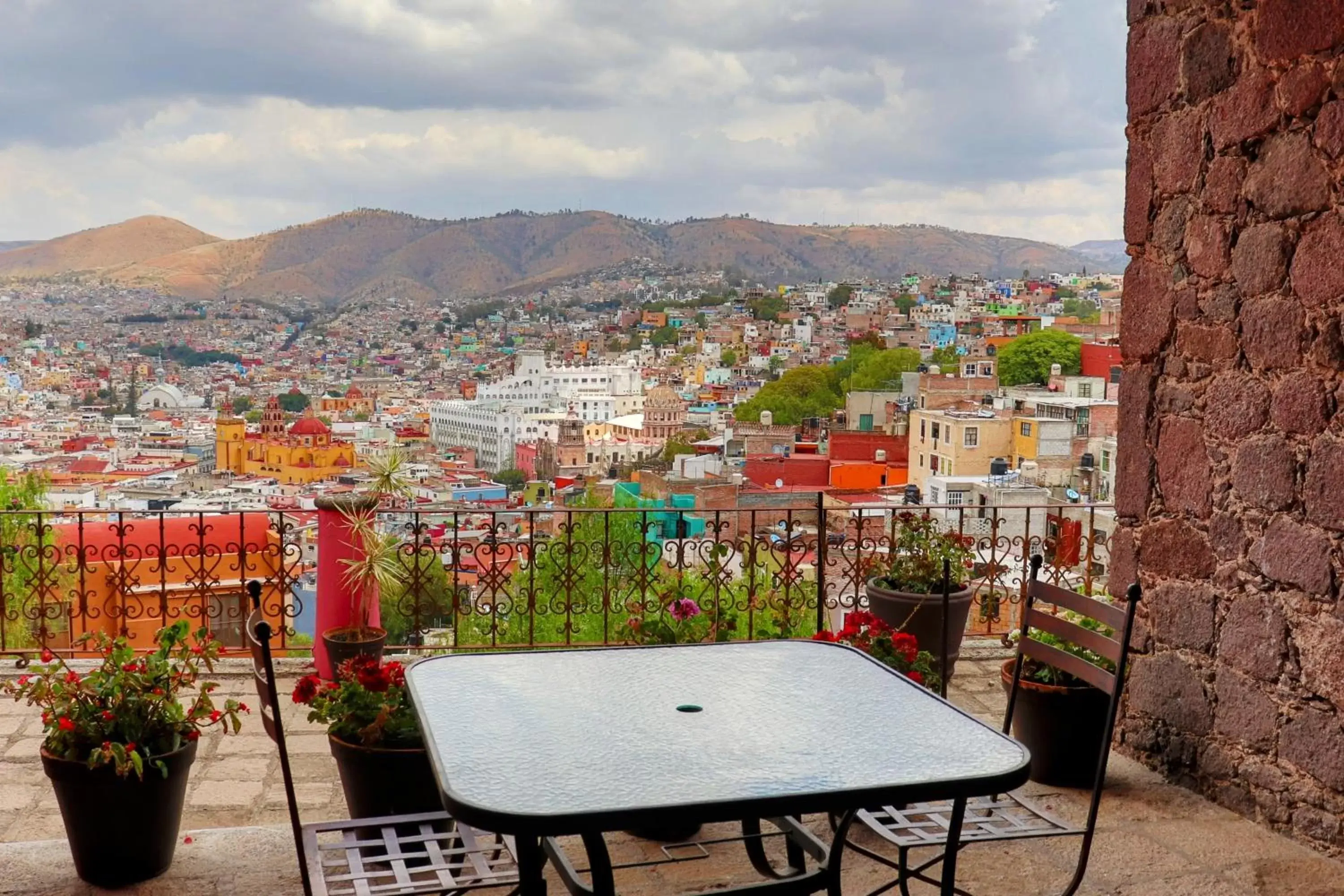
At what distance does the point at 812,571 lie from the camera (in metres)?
7.19

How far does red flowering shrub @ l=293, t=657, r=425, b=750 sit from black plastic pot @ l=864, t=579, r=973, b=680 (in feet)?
7.92

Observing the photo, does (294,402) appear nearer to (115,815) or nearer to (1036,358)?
(1036,358)

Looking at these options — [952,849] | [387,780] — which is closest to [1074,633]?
[952,849]

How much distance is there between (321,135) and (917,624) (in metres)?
48.4

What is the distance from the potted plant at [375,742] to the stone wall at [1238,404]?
2289mm

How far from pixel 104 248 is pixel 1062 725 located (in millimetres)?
57728

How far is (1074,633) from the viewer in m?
2.70

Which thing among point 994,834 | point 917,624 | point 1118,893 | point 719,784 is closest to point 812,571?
point 917,624

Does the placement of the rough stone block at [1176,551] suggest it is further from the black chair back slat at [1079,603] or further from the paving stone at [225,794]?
the paving stone at [225,794]

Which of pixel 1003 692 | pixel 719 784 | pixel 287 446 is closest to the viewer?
pixel 719 784

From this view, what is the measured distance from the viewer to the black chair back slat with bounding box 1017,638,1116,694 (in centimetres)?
261

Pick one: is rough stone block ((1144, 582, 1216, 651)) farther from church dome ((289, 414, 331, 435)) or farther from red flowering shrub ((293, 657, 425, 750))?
church dome ((289, 414, 331, 435))

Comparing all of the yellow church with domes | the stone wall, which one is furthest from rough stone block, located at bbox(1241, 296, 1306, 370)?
the yellow church with domes

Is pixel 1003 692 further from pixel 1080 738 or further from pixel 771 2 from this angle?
pixel 771 2
